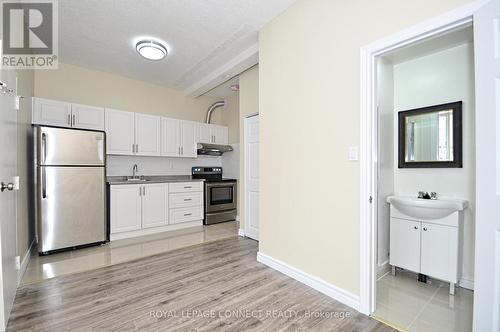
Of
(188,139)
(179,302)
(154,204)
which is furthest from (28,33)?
(179,302)

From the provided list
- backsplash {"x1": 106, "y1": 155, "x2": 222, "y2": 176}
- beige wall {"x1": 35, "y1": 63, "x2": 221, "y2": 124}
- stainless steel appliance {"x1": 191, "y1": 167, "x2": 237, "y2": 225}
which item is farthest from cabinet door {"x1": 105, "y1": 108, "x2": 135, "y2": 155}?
stainless steel appliance {"x1": 191, "y1": 167, "x2": 237, "y2": 225}

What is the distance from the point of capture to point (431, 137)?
8.41 feet

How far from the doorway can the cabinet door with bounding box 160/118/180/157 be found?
5.33 ft

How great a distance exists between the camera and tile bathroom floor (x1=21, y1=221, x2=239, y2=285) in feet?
8.41

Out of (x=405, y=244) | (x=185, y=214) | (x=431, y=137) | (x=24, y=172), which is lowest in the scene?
(x=185, y=214)

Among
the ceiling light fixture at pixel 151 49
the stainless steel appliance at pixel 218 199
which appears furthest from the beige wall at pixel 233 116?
the ceiling light fixture at pixel 151 49

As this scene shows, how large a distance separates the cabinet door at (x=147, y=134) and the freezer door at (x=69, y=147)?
85cm

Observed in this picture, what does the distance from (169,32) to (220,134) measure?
2.63 m

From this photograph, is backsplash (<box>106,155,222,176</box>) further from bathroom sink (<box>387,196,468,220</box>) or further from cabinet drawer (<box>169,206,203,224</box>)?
bathroom sink (<box>387,196,468,220</box>)

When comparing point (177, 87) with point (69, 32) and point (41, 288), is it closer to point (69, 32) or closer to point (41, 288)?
point (69, 32)

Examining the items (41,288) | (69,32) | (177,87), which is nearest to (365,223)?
(41,288)

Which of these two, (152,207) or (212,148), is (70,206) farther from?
(212,148)

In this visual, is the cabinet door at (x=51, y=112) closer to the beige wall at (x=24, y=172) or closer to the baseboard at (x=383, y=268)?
the beige wall at (x=24, y=172)

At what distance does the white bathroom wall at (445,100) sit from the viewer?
228 centimetres
